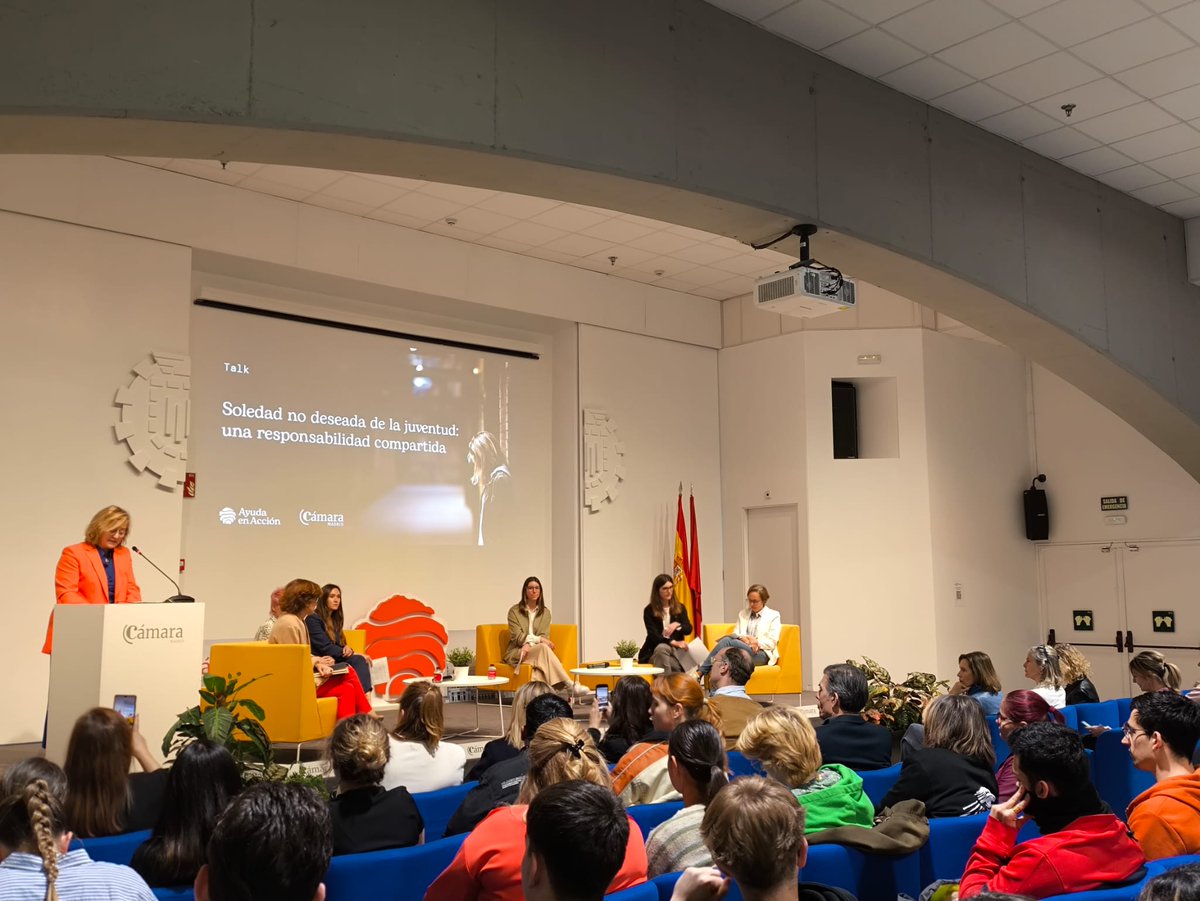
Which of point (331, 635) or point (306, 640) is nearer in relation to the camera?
point (306, 640)

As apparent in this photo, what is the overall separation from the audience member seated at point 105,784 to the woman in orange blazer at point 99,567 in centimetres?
288

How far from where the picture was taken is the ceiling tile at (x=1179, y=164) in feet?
23.4

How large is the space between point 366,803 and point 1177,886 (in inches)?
80.9

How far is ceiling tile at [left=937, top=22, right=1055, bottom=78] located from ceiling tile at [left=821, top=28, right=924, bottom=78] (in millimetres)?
207

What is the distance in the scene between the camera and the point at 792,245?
6.21 meters

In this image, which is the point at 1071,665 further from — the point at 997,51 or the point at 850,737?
the point at 997,51

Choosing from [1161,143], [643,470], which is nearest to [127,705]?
[1161,143]

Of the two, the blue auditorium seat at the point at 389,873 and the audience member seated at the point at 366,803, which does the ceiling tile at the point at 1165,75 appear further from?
the blue auditorium seat at the point at 389,873

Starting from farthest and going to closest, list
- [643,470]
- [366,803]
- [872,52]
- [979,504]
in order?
[979,504] → [643,470] → [872,52] → [366,803]

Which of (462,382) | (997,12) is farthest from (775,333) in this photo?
(997,12)

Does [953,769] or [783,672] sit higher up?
[953,769]

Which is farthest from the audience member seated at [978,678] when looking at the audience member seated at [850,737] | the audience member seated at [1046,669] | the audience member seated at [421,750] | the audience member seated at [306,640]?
the audience member seated at [306,640]

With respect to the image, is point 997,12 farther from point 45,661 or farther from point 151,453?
point 45,661

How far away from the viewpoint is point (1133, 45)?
5.70 meters
